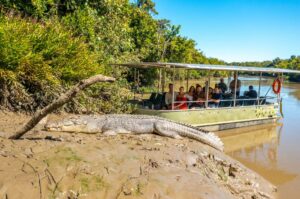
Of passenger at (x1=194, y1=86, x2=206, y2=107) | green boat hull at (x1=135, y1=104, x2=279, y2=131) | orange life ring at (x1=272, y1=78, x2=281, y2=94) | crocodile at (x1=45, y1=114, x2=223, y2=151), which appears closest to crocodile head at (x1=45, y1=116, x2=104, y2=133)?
crocodile at (x1=45, y1=114, x2=223, y2=151)

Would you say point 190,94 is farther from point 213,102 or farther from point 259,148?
point 259,148

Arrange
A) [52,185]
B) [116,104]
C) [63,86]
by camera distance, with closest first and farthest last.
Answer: [52,185], [63,86], [116,104]

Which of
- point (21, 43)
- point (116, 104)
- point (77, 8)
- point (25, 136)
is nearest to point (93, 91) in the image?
point (116, 104)

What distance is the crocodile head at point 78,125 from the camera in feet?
20.1

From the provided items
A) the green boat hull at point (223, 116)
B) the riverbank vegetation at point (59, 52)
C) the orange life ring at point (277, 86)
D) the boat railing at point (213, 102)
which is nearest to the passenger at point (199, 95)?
the boat railing at point (213, 102)

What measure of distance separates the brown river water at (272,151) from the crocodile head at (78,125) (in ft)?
12.6

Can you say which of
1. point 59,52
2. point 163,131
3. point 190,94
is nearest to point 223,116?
point 190,94

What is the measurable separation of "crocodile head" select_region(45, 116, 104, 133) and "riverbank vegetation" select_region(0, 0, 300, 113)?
5.02 feet

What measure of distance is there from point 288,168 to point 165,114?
367cm

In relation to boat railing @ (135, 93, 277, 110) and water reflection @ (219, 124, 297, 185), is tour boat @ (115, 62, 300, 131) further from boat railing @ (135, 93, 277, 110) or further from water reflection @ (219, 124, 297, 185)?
water reflection @ (219, 124, 297, 185)

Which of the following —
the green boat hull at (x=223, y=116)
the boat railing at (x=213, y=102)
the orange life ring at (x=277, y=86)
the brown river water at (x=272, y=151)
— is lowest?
the brown river water at (x=272, y=151)

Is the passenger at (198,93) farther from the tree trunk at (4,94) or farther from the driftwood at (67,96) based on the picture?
the driftwood at (67,96)

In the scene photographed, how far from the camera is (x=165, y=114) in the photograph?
32.5 ft

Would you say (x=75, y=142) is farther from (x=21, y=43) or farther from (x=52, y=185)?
(x=21, y=43)
